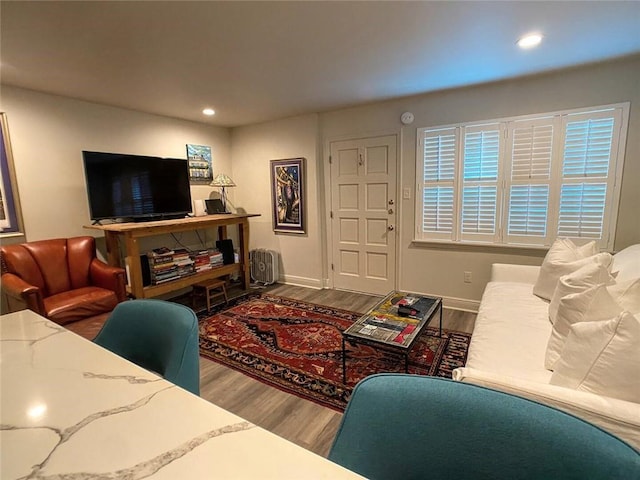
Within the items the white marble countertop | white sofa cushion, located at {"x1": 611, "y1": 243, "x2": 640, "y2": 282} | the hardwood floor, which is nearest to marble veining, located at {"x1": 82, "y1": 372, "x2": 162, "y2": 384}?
the white marble countertop

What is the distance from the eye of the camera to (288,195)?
4461 millimetres

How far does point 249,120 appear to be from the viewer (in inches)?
172

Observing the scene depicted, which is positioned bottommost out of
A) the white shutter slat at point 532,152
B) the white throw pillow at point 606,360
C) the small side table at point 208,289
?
the small side table at point 208,289

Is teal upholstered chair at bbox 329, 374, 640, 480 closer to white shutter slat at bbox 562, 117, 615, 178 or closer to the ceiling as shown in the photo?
the ceiling

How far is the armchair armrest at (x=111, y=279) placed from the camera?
2834 mm

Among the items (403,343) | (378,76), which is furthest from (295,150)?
(403,343)

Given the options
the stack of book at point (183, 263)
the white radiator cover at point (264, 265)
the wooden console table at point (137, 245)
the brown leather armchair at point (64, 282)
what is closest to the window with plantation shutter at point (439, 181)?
the white radiator cover at point (264, 265)

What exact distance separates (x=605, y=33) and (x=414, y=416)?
2774 mm

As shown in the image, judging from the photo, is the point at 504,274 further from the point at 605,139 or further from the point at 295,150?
the point at 295,150

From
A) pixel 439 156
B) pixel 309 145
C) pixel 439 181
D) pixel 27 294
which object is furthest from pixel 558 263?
pixel 27 294

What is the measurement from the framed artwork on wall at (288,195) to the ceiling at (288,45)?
1214 millimetres

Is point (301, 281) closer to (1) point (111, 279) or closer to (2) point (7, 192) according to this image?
(1) point (111, 279)

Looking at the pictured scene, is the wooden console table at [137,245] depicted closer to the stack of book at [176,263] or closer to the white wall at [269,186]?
the stack of book at [176,263]

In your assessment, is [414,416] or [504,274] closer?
[414,416]
